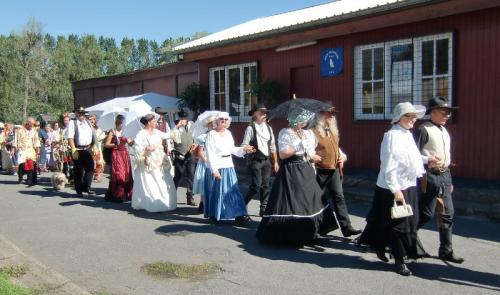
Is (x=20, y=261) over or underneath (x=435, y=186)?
underneath

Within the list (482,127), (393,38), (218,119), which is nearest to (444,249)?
(218,119)

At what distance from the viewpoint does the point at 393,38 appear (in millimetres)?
10641

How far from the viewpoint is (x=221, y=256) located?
19.5ft

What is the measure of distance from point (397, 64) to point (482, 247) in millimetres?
5504

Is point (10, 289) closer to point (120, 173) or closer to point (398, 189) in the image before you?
point (398, 189)

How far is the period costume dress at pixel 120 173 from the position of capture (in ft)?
32.6

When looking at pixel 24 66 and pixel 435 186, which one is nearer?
pixel 435 186

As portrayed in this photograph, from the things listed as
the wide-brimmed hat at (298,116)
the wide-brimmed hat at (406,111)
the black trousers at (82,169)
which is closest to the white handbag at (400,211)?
the wide-brimmed hat at (406,111)

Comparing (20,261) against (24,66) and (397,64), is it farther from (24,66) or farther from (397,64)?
(24,66)

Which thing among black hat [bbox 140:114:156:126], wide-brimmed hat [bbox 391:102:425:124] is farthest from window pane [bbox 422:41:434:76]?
black hat [bbox 140:114:156:126]

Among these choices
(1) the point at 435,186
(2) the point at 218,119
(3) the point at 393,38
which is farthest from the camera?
(3) the point at 393,38

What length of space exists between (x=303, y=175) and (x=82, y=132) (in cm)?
620

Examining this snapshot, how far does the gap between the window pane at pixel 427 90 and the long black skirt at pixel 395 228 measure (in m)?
5.50

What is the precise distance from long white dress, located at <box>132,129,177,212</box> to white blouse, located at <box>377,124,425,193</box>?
187 inches
